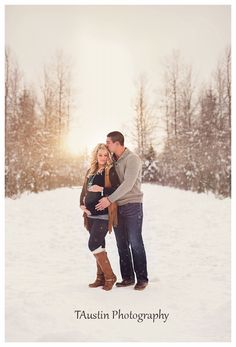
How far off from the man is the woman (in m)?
0.08

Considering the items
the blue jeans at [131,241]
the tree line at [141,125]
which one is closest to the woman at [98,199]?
the blue jeans at [131,241]

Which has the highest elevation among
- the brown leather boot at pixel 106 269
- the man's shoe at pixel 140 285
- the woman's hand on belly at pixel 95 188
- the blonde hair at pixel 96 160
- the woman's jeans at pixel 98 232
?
the blonde hair at pixel 96 160

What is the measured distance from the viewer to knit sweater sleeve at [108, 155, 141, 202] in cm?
448

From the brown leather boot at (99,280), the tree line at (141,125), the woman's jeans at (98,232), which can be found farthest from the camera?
the tree line at (141,125)

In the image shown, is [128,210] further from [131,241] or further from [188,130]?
[188,130]

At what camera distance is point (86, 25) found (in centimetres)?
548

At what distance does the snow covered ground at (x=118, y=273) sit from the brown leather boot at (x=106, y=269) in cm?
11

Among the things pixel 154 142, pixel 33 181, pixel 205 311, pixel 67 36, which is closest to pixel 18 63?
pixel 67 36

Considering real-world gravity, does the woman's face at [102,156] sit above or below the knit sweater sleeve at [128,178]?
above

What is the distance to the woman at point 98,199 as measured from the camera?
14.9 ft

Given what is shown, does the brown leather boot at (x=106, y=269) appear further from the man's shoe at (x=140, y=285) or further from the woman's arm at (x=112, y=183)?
the woman's arm at (x=112, y=183)

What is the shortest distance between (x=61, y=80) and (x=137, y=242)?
94.1 inches

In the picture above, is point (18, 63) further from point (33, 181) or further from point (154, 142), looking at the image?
point (154, 142)

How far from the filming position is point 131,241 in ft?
15.3
